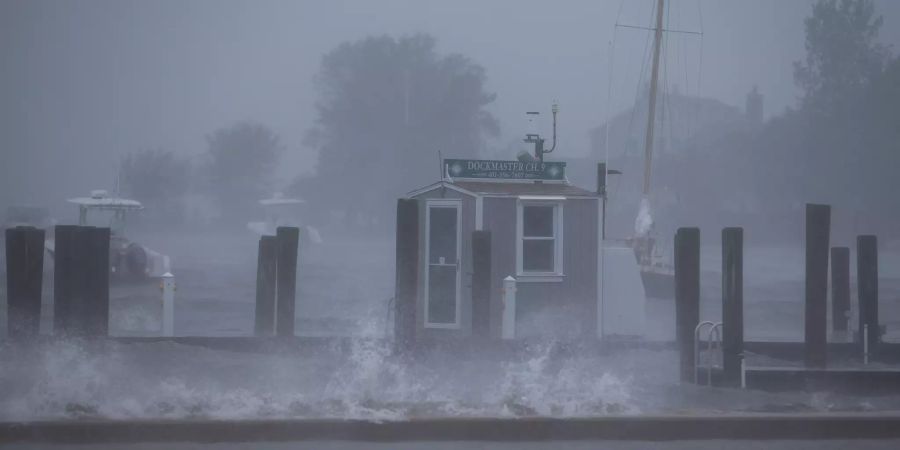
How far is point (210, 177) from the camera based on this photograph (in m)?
77.2

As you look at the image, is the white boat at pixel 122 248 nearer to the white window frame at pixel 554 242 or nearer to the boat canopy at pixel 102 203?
the boat canopy at pixel 102 203

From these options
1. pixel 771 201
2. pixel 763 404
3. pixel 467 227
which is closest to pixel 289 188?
pixel 771 201

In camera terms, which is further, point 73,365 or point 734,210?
point 734,210

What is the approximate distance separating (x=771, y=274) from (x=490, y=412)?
41503mm

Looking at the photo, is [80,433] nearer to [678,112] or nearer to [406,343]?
[406,343]

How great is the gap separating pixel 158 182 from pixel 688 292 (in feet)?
192

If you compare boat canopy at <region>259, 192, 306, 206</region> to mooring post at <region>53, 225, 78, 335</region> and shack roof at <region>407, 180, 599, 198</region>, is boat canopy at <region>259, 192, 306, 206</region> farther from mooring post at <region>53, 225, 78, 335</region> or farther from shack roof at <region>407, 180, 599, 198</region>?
mooring post at <region>53, 225, 78, 335</region>

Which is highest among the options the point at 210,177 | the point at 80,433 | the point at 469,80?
the point at 469,80

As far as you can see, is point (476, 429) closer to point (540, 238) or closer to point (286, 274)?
point (286, 274)

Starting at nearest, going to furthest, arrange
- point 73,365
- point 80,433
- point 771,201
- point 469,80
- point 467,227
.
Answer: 1. point 80,433
2. point 73,365
3. point 467,227
4. point 771,201
5. point 469,80

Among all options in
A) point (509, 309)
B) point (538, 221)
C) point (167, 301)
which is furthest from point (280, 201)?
point (509, 309)

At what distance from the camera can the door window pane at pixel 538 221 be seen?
55.0 feet

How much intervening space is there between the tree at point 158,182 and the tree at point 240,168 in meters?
6.49

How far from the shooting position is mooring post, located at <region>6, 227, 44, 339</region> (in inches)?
521
